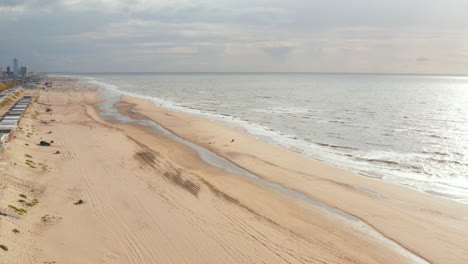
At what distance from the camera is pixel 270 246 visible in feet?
45.5

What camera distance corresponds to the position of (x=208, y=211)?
17.2m

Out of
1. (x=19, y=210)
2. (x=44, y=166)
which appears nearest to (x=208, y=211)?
(x=19, y=210)

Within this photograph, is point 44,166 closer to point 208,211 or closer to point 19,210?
point 19,210

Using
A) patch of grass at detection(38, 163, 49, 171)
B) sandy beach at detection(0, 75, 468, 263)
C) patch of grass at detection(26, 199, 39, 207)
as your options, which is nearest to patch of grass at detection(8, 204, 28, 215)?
sandy beach at detection(0, 75, 468, 263)

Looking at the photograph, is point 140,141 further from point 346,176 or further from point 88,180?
point 346,176

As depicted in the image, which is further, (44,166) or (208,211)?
(44,166)

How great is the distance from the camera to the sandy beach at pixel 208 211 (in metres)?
13.4

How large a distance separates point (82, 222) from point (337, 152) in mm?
24168

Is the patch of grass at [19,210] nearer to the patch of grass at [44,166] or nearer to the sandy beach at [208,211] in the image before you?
the sandy beach at [208,211]

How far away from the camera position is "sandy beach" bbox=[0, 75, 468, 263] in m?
13.4

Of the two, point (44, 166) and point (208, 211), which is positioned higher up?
point (44, 166)

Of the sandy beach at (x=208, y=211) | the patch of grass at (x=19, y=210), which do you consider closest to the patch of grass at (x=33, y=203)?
the sandy beach at (x=208, y=211)

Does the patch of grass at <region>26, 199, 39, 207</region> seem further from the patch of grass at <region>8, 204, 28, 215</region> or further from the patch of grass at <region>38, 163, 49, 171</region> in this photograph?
the patch of grass at <region>38, 163, 49, 171</region>

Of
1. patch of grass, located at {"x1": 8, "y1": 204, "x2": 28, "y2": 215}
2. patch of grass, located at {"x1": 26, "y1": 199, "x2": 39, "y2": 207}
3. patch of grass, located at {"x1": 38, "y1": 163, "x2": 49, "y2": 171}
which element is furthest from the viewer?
patch of grass, located at {"x1": 38, "y1": 163, "x2": 49, "y2": 171}
